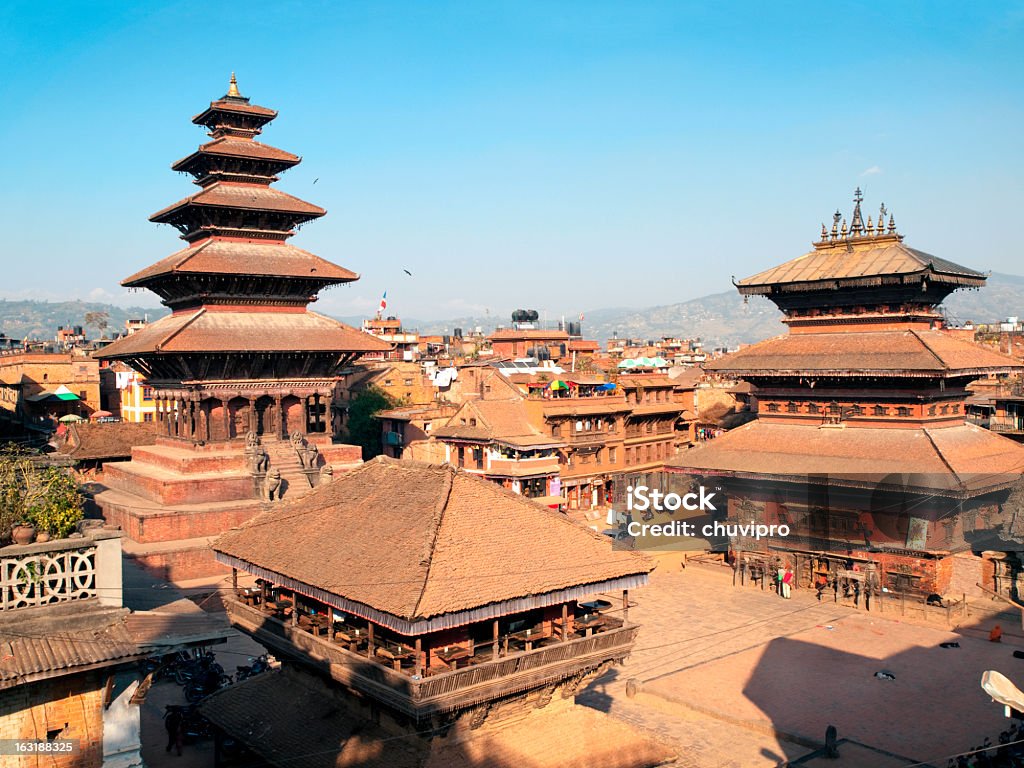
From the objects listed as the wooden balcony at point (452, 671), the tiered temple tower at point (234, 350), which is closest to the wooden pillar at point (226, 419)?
the tiered temple tower at point (234, 350)

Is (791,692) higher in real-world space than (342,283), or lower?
lower

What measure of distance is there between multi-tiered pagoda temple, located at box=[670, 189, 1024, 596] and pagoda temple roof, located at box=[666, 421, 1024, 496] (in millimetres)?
78

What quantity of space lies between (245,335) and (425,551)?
3057 centimetres

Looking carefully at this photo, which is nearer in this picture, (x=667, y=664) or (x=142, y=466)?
(x=667, y=664)

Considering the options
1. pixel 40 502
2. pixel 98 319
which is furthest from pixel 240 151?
pixel 98 319

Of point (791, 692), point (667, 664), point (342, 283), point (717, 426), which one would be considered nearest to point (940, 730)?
point (791, 692)

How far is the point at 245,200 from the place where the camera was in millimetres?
48688

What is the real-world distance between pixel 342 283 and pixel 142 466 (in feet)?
44.8

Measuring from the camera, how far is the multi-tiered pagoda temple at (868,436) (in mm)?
37281

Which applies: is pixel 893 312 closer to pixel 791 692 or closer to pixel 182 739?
pixel 791 692

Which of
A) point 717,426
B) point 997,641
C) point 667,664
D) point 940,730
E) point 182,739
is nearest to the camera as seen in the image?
point 182,739

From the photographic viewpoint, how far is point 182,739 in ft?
76.0

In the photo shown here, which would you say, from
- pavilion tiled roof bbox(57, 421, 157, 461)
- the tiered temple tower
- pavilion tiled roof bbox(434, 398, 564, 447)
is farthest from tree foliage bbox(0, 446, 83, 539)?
pavilion tiled roof bbox(434, 398, 564, 447)

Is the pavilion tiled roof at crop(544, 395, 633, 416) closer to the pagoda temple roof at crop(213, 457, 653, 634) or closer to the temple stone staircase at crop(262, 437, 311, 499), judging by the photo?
the temple stone staircase at crop(262, 437, 311, 499)
